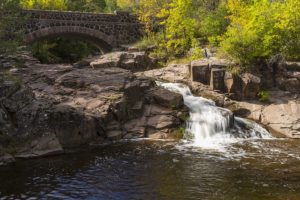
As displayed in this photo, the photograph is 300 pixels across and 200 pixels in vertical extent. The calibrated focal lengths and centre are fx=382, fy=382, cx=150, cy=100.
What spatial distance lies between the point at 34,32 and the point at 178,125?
17.9 m

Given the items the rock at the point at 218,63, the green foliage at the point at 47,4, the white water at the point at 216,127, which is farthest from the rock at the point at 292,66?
the green foliage at the point at 47,4

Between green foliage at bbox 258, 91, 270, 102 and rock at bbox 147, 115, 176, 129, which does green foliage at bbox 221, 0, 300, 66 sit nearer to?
green foliage at bbox 258, 91, 270, 102

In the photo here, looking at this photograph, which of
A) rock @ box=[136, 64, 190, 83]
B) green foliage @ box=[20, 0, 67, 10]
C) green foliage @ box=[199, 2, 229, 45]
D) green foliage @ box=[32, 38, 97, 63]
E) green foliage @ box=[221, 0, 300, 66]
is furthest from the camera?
green foliage @ box=[20, 0, 67, 10]

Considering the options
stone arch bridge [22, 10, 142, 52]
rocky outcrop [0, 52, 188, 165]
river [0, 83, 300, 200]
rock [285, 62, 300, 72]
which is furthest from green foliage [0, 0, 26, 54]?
rock [285, 62, 300, 72]

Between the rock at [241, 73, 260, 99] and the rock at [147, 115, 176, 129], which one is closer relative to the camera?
the rock at [147, 115, 176, 129]

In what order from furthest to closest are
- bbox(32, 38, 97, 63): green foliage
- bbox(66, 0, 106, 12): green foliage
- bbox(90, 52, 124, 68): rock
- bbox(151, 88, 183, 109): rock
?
bbox(66, 0, 106, 12): green foliage < bbox(32, 38, 97, 63): green foliage < bbox(90, 52, 124, 68): rock < bbox(151, 88, 183, 109): rock

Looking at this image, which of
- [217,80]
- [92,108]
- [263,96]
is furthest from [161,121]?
[263,96]

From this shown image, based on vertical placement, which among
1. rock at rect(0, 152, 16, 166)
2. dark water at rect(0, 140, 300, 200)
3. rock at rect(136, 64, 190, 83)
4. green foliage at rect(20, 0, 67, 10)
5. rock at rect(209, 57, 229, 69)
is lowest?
dark water at rect(0, 140, 300, 200)

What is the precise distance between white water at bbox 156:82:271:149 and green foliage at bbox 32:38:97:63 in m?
17.3

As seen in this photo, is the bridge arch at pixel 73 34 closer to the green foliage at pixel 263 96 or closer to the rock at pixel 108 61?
the rock at pixel 108 61

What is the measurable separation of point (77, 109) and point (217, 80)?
10.1 meters

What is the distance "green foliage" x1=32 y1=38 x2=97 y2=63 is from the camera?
35.1 m

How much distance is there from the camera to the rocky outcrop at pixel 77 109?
1723 cm

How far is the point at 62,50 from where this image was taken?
1523 inches
